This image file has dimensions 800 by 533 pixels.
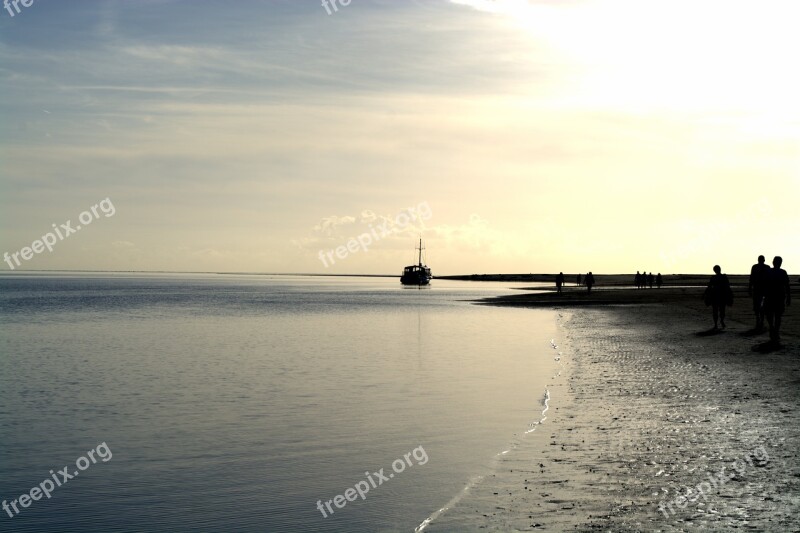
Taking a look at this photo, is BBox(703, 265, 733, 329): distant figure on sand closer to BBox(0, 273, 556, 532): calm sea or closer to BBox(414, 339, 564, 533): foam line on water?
BBox(0, 273, 556, 532): calm sea

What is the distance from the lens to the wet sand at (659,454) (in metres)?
9.15

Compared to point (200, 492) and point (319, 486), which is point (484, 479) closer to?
point (319, 486)

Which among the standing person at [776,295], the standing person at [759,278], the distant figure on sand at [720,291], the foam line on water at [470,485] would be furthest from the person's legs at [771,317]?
the foam line on water at [470,485]

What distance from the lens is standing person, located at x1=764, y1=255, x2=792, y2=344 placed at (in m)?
25.2

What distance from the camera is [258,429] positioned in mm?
16172

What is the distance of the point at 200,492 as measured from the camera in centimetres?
1138

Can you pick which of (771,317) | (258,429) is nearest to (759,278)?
(771,317)

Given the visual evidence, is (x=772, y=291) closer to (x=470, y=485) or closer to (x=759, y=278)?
(x=759, y=278)

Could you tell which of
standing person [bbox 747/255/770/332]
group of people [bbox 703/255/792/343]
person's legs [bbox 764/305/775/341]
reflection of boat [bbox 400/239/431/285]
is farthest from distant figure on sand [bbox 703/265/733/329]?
reflection of boat [bbox 400/239/431/285]

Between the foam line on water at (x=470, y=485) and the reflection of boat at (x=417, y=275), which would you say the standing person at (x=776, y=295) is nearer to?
the foam line on water at (x=470, y=485)

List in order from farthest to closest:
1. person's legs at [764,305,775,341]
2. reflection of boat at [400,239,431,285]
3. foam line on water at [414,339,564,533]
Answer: reflection of boat at [400,239,431,285] → person's legs at [764,305,775,341] → foam line on water at [414,339,564,533]

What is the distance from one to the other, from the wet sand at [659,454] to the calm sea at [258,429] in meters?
0.83

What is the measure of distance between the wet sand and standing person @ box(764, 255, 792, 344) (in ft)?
3.90

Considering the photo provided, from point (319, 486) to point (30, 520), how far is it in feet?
12.8
